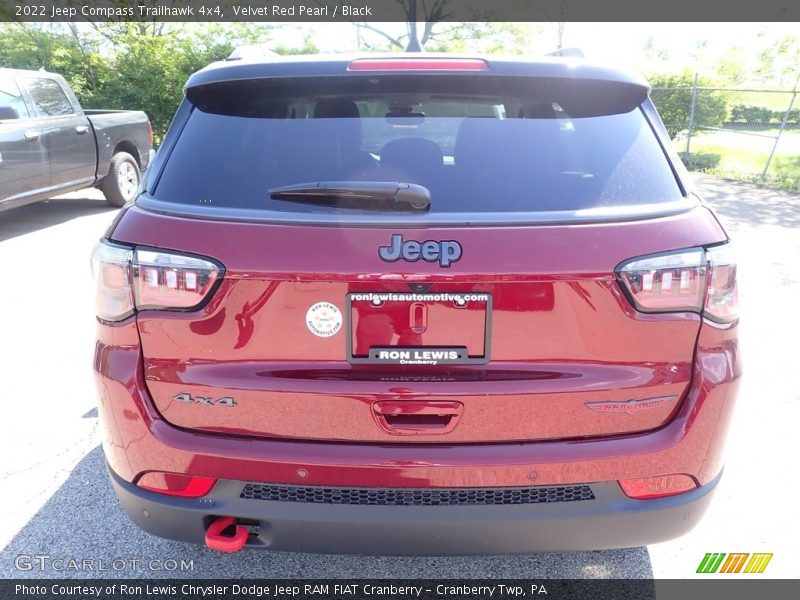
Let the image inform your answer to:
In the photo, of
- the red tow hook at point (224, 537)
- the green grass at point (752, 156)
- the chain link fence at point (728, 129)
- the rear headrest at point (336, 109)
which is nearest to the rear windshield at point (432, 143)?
the rear headrest at point (336, 109)

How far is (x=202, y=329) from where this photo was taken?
183cm

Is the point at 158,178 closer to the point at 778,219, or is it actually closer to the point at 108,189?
the point at 108,189

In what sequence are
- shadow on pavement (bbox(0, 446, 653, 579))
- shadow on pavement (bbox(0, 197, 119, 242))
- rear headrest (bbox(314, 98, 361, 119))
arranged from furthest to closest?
1. shadow on pavement (bbox(0, 197, 119, 242))
2. shadow on pavement (bbox(0, 446, 653, 579))
3. rear headrest (bbox(314, 98, 361, 119))

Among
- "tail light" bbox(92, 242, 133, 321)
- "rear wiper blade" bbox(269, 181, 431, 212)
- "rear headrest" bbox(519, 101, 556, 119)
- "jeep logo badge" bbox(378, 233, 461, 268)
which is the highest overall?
"rear headrest" bbox(519, 101, 556, 119)

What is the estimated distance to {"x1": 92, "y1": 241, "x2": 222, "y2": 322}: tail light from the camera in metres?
1.80

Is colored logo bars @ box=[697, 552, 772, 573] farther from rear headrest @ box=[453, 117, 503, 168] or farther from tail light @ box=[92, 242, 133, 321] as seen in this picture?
tail light @ box=[92, 242, 133, 321]

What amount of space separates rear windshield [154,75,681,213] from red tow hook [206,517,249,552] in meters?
0.97

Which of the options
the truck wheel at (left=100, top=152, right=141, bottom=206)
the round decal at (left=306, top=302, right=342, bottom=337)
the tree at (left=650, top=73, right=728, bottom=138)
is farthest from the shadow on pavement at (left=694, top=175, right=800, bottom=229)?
the truck wheel at (left=100, top=152, right=141, bottom=206)

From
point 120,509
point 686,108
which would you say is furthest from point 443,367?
point 686,108

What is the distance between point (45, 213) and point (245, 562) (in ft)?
30.4

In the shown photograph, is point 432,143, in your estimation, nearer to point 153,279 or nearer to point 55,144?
point 153,279

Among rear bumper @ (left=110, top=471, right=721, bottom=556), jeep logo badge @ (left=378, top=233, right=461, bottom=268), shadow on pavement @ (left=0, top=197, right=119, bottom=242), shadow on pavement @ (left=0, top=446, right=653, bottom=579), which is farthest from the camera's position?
shadow on pavement @ (left=0, top=197, right=119, bottom=242)

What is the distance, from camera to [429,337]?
1797 millimetres

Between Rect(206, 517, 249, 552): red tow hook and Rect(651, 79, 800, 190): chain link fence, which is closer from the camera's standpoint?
Rect(206, 517, 249, 552): red tow hook
